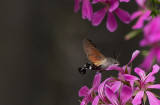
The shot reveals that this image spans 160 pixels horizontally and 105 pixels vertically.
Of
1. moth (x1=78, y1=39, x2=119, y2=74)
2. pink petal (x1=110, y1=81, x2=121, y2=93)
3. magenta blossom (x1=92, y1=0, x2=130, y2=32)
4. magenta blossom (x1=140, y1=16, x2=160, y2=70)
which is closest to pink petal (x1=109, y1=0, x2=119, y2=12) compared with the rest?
magenta blossom (x1=92, y1=0, x2=130, y2=32)

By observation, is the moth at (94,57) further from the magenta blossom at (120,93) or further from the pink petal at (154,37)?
the pink petal at (154,37)

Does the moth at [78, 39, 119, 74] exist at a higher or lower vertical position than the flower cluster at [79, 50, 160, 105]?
higher

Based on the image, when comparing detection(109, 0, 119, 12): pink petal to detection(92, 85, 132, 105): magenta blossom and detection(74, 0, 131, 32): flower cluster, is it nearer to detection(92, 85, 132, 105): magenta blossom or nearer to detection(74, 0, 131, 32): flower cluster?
detection(74, 0, 131, 32): flower cluster

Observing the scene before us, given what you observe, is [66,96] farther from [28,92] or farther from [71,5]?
[71,5]

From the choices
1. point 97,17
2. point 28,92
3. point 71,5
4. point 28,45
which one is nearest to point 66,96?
point 28,92

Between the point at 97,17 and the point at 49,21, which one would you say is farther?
the point at 49,21

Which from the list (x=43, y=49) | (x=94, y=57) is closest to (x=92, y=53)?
(x=94, y=57)

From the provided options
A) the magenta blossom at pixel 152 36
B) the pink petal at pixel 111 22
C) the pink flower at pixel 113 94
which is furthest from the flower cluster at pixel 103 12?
the magenta blossom at pixel 152 36

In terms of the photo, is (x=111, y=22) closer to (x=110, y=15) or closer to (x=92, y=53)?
(x=110, y=15)
